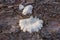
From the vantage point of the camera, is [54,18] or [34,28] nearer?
[34,28]

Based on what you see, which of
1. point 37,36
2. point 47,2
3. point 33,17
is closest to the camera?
point 37,36

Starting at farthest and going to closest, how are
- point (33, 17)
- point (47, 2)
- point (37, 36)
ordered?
point (47, 2) < point (33, 17) < point (37, 36)

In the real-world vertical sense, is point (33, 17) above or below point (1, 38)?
above

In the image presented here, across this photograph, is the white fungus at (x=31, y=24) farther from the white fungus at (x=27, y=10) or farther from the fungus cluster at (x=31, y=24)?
the white fungus at (x=27, y=10)

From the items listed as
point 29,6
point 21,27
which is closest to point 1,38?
point 21,27

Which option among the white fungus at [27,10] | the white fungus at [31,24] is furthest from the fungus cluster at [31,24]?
the white fungus at [27,10]

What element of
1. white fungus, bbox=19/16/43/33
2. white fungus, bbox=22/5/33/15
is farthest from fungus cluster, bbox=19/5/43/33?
white fungus, bbox=22/5/33/15

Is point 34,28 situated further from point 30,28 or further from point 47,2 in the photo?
point 47,2
